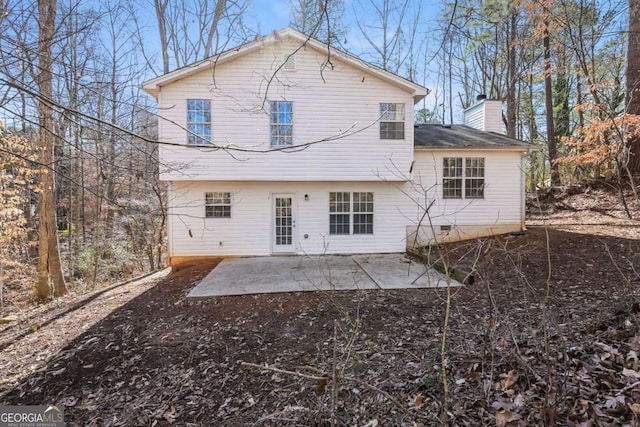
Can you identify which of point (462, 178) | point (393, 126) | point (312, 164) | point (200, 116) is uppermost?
point (200, 116)

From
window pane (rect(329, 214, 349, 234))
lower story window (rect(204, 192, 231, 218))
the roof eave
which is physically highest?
the roof eave

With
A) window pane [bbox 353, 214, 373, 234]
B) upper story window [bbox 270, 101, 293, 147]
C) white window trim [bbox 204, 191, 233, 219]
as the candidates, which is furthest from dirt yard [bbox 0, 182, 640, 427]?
upper story window [bbox 270, 101, 293, 147]

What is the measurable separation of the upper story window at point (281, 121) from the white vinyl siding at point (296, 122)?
0.44ft

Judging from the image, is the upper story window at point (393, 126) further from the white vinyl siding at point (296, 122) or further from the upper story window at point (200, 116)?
the upper story window at point (200, 116)

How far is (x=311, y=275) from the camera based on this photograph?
7449 mm

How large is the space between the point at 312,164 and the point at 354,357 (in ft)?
21.4

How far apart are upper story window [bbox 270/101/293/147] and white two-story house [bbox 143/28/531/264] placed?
28mm

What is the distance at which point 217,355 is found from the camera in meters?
4.03

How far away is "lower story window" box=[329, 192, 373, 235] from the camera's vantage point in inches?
395

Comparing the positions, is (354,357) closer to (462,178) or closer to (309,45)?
(309,45)

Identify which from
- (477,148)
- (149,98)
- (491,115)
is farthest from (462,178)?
(149,98)

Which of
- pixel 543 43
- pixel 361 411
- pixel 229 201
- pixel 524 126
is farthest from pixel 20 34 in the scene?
pixel 524 126

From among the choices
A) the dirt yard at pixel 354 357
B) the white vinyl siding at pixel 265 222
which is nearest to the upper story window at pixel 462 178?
the white vinyl siding at pixel 265 222

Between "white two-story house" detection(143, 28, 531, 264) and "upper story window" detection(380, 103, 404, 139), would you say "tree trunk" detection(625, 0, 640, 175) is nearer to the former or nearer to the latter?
"white two-story house" detection(143, 28, 531, 264)
